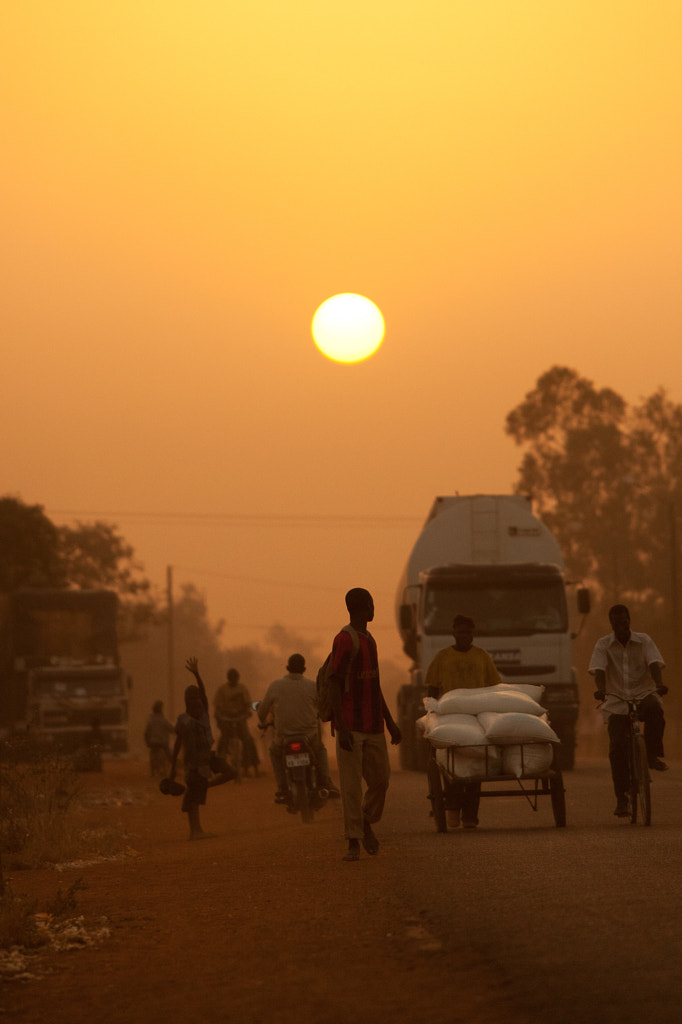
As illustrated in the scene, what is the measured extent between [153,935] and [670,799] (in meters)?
10.8

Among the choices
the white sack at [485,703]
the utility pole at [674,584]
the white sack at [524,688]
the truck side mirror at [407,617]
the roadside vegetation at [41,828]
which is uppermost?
the utility pole at [674,584]

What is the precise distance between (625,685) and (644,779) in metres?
0.82

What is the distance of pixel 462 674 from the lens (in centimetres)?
1431

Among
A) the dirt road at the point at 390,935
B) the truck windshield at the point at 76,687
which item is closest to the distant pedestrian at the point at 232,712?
the truck windshield at the point at 76,687

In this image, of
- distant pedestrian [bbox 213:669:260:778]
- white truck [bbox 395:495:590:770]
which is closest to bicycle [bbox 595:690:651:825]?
white truck [bbox 395:495:590:770]

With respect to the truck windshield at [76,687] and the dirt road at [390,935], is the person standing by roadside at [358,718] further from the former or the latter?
the truck windshield at [76,687]

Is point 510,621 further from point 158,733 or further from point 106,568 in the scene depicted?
point 106,568

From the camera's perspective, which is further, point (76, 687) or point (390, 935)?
point (76, 687)

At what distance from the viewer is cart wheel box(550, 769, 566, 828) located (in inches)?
543

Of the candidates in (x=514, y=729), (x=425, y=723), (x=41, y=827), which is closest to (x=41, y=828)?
(x=41, y=827)

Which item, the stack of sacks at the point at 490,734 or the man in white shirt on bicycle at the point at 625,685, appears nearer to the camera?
the stack of sacks at the point at 490,734

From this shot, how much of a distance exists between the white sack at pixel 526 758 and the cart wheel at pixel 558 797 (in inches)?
4.9

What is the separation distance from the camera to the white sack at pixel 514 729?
13.5 metres

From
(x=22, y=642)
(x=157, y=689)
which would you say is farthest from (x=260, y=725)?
(x=157, y=689)
